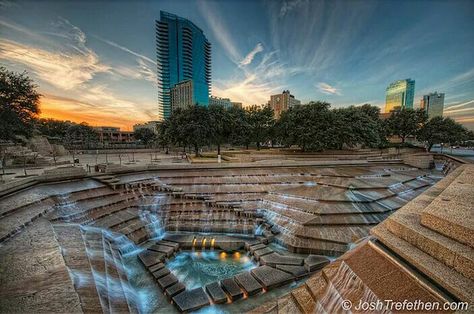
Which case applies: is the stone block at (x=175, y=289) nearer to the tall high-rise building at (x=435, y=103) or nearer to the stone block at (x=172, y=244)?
the stone block at (x=172, y=244)

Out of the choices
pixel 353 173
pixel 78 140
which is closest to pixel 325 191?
pixel 353 173

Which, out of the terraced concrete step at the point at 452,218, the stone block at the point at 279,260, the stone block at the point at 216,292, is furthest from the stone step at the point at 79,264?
the terraced concrete step at the point at 452,218

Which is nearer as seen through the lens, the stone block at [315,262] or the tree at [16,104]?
the stone block at [315,262]

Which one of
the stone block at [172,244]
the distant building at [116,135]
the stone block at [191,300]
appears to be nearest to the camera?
the stone block at [191,300]

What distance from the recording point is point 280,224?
9.16 metres

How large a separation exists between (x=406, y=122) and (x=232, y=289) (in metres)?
43.9

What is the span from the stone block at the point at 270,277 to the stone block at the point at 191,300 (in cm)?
172

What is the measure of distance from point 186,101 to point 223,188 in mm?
98478

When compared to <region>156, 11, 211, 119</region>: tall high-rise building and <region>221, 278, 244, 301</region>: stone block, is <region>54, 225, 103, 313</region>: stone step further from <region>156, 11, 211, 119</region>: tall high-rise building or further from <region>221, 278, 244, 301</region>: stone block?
<region>156, 11, 211, 119</region>: tall high-rise building

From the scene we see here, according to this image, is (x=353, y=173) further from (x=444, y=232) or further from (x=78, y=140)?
(x=78, y=140)

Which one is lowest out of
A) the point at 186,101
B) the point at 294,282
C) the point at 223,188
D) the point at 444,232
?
the point at 294,282

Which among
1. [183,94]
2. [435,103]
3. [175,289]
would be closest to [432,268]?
[175,289]

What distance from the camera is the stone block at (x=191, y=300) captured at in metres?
5.27

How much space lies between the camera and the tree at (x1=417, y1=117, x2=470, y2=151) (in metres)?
32.9
